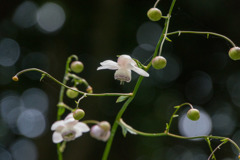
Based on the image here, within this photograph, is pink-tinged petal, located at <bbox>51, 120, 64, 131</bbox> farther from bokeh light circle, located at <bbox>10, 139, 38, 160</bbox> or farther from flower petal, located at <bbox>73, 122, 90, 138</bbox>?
bokeh light circle, located at <bbox>10, 139, 38, 160</bbox>

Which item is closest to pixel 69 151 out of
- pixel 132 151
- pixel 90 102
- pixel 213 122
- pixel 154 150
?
pixel 90 102

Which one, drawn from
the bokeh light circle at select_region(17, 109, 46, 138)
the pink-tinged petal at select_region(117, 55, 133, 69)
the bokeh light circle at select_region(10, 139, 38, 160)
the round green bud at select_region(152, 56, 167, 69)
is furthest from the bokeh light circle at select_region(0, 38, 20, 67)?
the round green bud at select_region(152, 56, 167, 69)

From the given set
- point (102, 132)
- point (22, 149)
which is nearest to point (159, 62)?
point (102, 132)

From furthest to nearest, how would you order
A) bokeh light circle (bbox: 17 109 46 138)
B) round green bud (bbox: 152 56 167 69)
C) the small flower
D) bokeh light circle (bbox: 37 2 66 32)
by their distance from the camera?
bokeh light circle (bbox: 17 109 46 138)
bokeh light circle (bbox: 37 2 66 32)
the small flower
round green bud (bbox: 152 56 167 69)

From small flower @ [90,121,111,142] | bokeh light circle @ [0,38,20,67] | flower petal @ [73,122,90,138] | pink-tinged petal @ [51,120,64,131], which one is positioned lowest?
bokeh light circle @ [0,38,20,67]

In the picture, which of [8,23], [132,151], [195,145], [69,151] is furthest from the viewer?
[195,145]

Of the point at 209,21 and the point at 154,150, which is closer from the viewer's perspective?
the point at 209,21

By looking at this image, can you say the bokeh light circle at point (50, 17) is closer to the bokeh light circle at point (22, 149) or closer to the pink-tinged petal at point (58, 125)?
the bokeh light circle at point (22, 149)

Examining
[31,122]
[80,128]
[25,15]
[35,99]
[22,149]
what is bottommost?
[22,149]

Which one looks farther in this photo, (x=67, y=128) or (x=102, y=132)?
(x=67, y=128)

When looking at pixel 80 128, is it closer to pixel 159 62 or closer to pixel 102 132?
pixel 102 132

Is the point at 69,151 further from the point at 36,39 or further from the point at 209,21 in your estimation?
the point at 209,21
